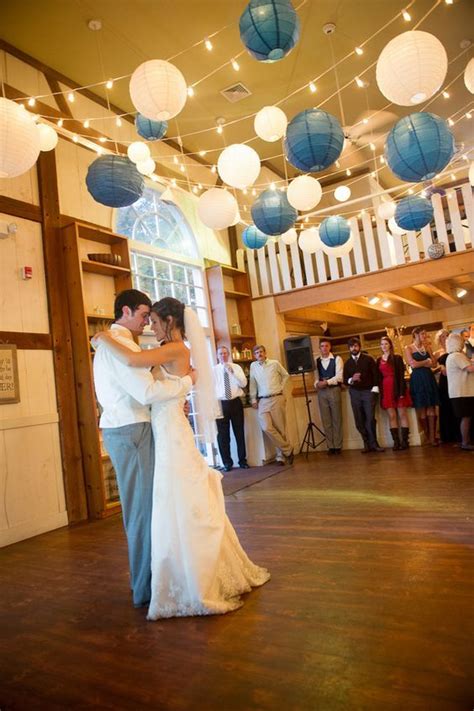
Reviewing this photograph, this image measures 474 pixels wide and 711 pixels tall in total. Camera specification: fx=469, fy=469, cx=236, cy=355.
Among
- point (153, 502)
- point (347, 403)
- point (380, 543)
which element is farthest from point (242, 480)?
point (153, 502)

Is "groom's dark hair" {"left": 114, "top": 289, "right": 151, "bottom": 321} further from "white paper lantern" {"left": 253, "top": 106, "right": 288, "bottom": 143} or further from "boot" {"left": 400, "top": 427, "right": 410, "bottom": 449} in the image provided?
"boot" {"left": 400, "top": 427, "right": 410, "bottom": 449}

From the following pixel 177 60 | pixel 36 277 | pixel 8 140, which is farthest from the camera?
pixel 177 60

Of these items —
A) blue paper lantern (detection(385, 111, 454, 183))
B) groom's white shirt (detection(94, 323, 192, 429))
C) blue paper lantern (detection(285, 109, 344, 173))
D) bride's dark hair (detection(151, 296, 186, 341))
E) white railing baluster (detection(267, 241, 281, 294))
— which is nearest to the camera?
groom's white shirt (detection(94, 323, 192, 429))

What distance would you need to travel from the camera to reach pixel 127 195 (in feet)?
12.2

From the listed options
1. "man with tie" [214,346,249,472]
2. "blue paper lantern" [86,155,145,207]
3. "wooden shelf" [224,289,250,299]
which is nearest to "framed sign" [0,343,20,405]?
"blue paper lantern" [86,155,145,207]

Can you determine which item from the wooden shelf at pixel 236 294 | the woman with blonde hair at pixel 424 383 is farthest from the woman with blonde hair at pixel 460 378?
the wooden shelf at pixel 236 294

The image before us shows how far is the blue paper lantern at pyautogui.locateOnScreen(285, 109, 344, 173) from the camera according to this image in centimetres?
323

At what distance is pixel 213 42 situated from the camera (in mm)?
5234

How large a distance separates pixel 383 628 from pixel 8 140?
3.14m

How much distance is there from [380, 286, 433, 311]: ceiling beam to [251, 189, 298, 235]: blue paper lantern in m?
4.23

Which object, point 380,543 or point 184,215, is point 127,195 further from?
point 184,215

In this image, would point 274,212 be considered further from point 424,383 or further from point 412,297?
point 412,297

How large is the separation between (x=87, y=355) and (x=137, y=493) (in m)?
2.64

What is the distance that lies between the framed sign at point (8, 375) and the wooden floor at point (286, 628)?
1.44m
